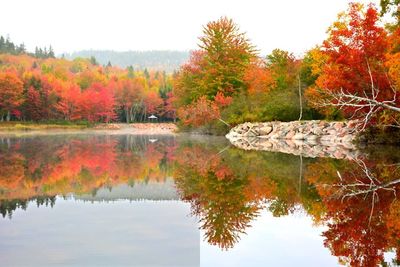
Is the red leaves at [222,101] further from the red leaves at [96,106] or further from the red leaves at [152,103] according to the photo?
the red leaves at [152,103]

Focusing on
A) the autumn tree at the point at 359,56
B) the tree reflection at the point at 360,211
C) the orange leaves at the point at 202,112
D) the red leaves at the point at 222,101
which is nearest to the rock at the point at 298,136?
the autumn tree at the point at 359,56

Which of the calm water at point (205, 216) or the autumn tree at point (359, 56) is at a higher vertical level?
the autumn tree at point (359, 56)

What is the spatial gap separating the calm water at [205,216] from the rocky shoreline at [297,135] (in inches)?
367

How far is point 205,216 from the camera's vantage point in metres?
7.73

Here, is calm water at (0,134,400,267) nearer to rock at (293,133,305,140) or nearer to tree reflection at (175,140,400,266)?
tree reflection at (175,140,400,266)

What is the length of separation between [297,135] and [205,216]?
22.4 meters

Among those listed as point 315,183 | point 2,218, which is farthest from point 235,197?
point 2,218

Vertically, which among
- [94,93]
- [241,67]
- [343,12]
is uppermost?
[343,12]

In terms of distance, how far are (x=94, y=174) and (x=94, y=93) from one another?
67.6 meters

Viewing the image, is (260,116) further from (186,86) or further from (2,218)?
(2,218)

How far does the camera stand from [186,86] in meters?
49.3

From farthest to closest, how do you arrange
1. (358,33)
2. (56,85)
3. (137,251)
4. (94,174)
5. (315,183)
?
(56,85)
(358,33)
(94,174)
(315,183)
(137,251)

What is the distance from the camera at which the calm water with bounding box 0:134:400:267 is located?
556 cm

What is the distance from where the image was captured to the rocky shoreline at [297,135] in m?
24.1
